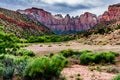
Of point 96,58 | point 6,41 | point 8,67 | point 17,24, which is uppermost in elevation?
point 6,41

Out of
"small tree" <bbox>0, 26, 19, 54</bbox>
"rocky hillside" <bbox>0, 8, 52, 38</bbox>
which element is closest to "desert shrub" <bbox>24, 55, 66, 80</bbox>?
"small tree" <bbox>0, 26, 19, 54</bbox>

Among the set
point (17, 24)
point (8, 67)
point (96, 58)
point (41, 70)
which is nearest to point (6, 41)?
point (96, 58)

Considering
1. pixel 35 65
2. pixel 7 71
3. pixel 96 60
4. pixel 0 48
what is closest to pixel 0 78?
pixel 7 71

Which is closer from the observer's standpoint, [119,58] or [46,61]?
[46,61]

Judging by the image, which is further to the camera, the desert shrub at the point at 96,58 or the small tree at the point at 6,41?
the desert shrub at the point at 96,58

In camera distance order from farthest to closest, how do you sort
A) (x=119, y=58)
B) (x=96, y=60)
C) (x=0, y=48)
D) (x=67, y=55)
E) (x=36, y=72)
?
(x=67, y=55)
(x=119, y=58)
(x=96, y=60)
(x=0, y=48)
(x=36, y=72)

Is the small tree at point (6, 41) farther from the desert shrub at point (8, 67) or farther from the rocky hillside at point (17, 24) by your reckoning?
the rocky hillside at point (17, 24)

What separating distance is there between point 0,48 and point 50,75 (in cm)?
1071

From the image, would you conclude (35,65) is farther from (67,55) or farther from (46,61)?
(67,55)

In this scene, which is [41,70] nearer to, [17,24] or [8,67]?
[8,67]

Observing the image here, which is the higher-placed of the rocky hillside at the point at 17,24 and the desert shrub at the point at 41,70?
the desert shrub at the point at 41,70

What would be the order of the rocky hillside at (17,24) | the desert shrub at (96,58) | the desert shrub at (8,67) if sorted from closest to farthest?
the desert shrub at (8,67) → the desert shrub at (96,58) → the rocky hillside at (17,24)

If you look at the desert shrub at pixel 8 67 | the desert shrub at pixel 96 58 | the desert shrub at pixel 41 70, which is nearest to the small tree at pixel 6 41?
the desert shrub at pixel 96 58

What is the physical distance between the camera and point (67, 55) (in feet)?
124
